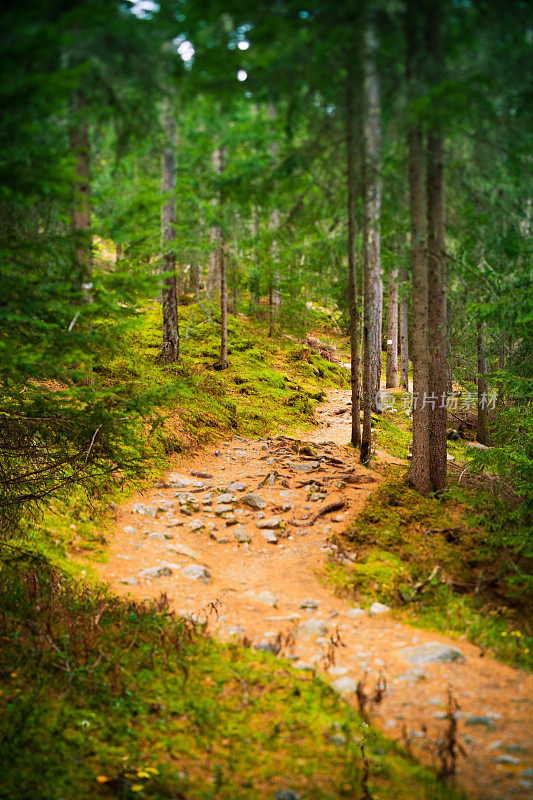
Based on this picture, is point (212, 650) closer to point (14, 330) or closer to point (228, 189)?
point (14, 330)

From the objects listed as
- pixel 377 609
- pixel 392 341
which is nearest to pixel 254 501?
pixel 377 609

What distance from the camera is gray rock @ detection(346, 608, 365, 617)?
547 cm

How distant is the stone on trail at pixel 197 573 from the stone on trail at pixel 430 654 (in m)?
2.97

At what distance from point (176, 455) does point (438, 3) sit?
9.91 m

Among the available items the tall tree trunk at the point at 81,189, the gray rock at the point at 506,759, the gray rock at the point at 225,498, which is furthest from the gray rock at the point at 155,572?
the gray rock at the point at 506,759

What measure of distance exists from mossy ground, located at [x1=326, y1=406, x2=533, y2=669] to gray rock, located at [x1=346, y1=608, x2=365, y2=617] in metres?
0.22

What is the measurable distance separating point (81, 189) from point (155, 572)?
5110 millimetres

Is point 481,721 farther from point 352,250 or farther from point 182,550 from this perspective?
point 352,250

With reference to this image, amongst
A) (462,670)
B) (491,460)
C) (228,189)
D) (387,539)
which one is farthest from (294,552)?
(228,189)

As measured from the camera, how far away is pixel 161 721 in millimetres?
3633

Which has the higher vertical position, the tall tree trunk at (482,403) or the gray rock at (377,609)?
the tall tree trunk at (482,403)

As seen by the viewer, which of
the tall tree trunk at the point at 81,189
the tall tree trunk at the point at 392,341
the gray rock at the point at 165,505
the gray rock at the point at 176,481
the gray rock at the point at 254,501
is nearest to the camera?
the tall tree trunk at the point at 81,189

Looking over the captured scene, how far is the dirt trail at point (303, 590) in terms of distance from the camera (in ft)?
11.2

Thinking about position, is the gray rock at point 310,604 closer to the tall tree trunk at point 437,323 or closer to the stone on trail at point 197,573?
the stone on trail at point 197,573
